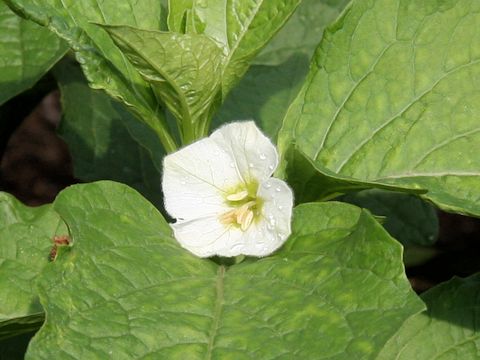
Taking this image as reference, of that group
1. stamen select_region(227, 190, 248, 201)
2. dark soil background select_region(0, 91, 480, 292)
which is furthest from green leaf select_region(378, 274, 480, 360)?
dark soil background select_region(0, 91, 480, 292)

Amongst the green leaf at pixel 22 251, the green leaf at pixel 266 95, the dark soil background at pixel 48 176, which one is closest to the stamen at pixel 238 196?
the green leaf at pixel 22 251

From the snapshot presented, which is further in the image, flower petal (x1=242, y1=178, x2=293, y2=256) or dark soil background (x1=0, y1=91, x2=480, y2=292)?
dark soil background (x1=0, y1=91, x2=480, y2=292)

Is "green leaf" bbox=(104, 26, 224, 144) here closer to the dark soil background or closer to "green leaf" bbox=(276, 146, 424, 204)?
"green leaf" bbox=(276, 146, 424, 204)

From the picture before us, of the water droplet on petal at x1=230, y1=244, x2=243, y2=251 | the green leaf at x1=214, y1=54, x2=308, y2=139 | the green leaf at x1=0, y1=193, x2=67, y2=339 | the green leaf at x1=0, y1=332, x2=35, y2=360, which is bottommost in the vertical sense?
the green leaf at x1=0, y1=332, x2=35, y2=360

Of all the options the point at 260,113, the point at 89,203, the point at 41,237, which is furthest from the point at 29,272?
the point at 260,113

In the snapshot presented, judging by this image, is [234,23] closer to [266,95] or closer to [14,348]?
[266,95]

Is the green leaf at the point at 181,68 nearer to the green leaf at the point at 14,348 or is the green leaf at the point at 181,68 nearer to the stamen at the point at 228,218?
the stamen at the point at 228,218

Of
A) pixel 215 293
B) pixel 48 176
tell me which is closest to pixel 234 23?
Answer: pixel 215 293
